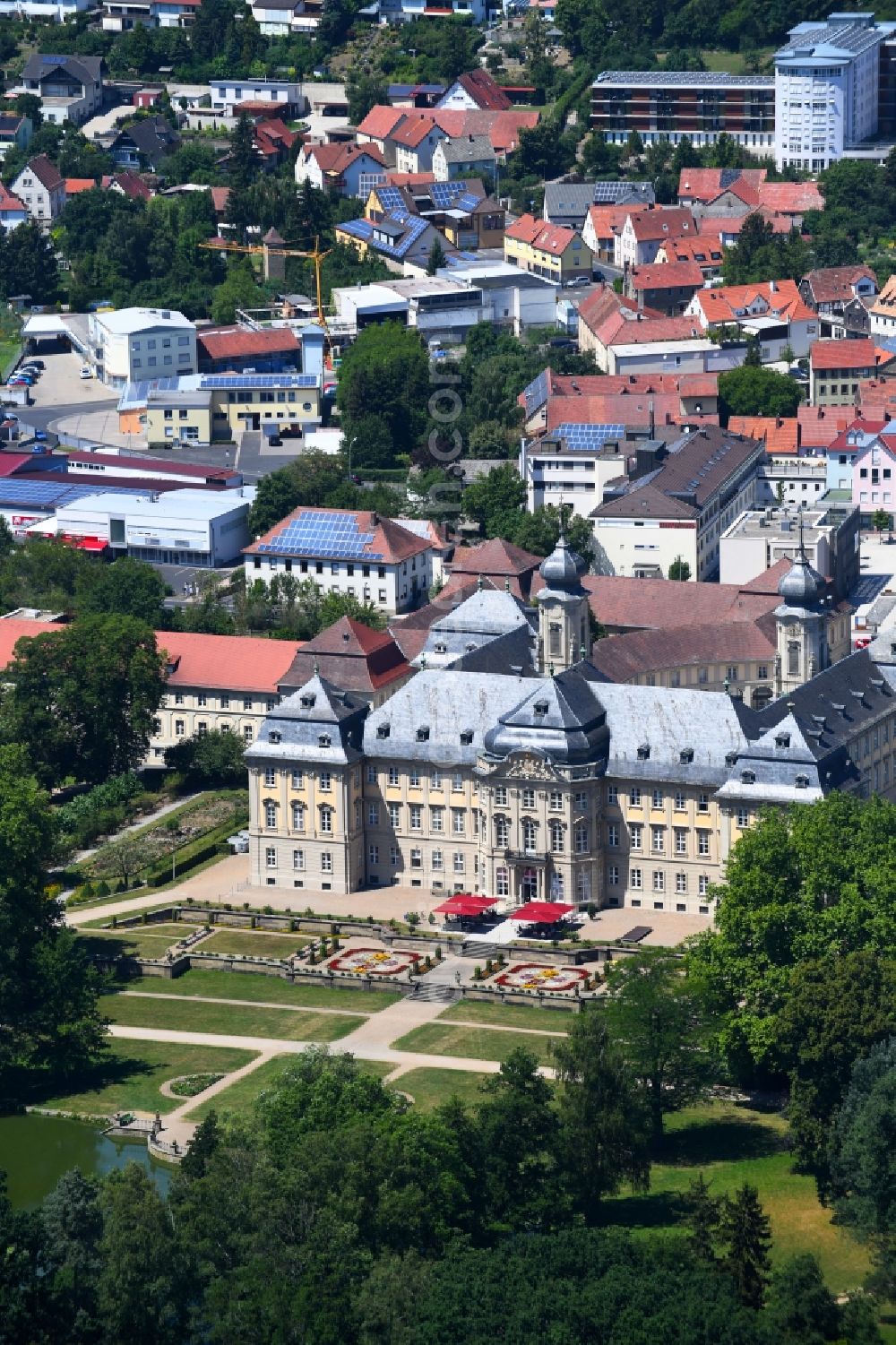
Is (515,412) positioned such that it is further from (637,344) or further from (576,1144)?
(576,1144)

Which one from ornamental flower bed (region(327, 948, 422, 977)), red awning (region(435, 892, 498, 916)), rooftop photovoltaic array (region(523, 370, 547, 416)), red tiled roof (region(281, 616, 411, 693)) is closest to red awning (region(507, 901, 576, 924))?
red awning (region(435, 892, 498, 916))

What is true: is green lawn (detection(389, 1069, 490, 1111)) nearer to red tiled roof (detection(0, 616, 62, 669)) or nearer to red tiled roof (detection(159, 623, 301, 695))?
red tiled roof (detection(159, 623, 301, 695))

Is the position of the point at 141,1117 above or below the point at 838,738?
below

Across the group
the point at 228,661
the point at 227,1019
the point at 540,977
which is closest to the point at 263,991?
the point at 227,1019

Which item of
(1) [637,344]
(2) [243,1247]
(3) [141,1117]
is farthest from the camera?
(1) [637,344]

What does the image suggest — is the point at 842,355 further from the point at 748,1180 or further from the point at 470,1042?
the point at 748,1180

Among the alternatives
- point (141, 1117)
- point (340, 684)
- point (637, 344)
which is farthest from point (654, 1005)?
point (637, 344)
